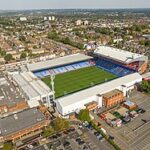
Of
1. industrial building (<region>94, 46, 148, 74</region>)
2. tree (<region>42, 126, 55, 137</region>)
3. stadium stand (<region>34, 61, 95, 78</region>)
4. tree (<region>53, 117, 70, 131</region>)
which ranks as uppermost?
industrial building (<region>94, 46, 148, 74</region>)

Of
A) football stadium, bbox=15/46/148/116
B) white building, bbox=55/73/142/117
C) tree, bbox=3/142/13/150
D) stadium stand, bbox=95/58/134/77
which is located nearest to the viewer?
tree, bbox=3/142/13/150

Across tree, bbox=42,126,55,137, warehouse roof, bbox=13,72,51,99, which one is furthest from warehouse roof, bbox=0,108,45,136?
warehouse roof, bbox=13,72,51,99

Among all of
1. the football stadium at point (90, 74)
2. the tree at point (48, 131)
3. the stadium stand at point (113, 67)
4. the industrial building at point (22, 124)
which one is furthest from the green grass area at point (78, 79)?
Answer: the tree at point (48, 131)

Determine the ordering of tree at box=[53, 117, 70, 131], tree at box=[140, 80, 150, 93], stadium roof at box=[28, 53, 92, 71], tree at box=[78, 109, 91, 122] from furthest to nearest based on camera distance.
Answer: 1. stadium roof at box=[28, 53, 92, 71]
2. tree at box=[140, 80, 150, 93]
3. tree at box=[78, 109, 91, 122]
4. tree at box=[53, 117, 70, 131]

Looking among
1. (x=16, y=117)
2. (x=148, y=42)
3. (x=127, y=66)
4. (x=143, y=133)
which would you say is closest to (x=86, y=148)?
(x=143, y=133)

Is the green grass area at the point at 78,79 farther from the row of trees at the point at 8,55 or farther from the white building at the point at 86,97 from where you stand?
the row of trees at the point at 8,55

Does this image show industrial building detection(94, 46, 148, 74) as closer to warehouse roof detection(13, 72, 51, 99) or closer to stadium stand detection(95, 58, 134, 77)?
stadium stand detection(95, 58, 134, 77)

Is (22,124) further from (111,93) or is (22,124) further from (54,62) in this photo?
(54,62)

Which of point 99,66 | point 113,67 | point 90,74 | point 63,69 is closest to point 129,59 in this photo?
point 113,67

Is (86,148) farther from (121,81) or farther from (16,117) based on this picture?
(121,81)
